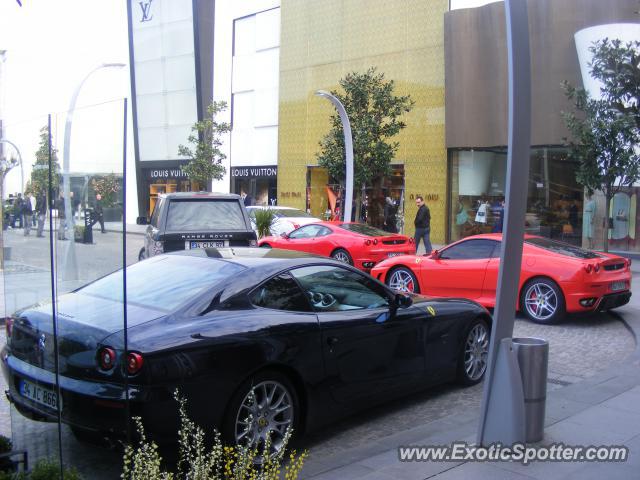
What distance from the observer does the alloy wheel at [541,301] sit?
9.89 metres

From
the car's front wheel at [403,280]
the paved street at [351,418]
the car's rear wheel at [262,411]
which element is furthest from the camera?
the car's front wheel at [403,280]

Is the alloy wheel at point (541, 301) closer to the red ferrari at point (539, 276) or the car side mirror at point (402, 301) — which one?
the red ferrari at point (539, 276)

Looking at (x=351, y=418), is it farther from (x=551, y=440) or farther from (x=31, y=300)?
(x=31, y=300)

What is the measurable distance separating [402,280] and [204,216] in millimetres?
3648

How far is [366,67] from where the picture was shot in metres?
28.8

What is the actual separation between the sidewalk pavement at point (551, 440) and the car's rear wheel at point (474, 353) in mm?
743

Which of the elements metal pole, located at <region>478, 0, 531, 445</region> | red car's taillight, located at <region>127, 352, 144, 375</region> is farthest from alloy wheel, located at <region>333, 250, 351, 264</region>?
red car's taillight, located at <region>127, 352, 144, 375</region>

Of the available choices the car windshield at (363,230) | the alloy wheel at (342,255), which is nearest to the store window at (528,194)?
the car windshield at (363,230)

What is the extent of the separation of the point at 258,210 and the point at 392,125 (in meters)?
5.69

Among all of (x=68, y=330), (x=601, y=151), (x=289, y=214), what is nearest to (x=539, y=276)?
(x=601, y=151)

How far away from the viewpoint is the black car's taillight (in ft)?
13.2

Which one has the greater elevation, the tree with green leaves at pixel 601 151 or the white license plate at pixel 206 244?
the tree with green leaves at pixel 601 151

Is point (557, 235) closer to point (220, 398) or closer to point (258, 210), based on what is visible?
point (258, 210)

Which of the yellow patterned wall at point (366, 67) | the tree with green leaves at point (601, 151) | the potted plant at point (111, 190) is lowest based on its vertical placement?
the potted plant at point (111, 190)
